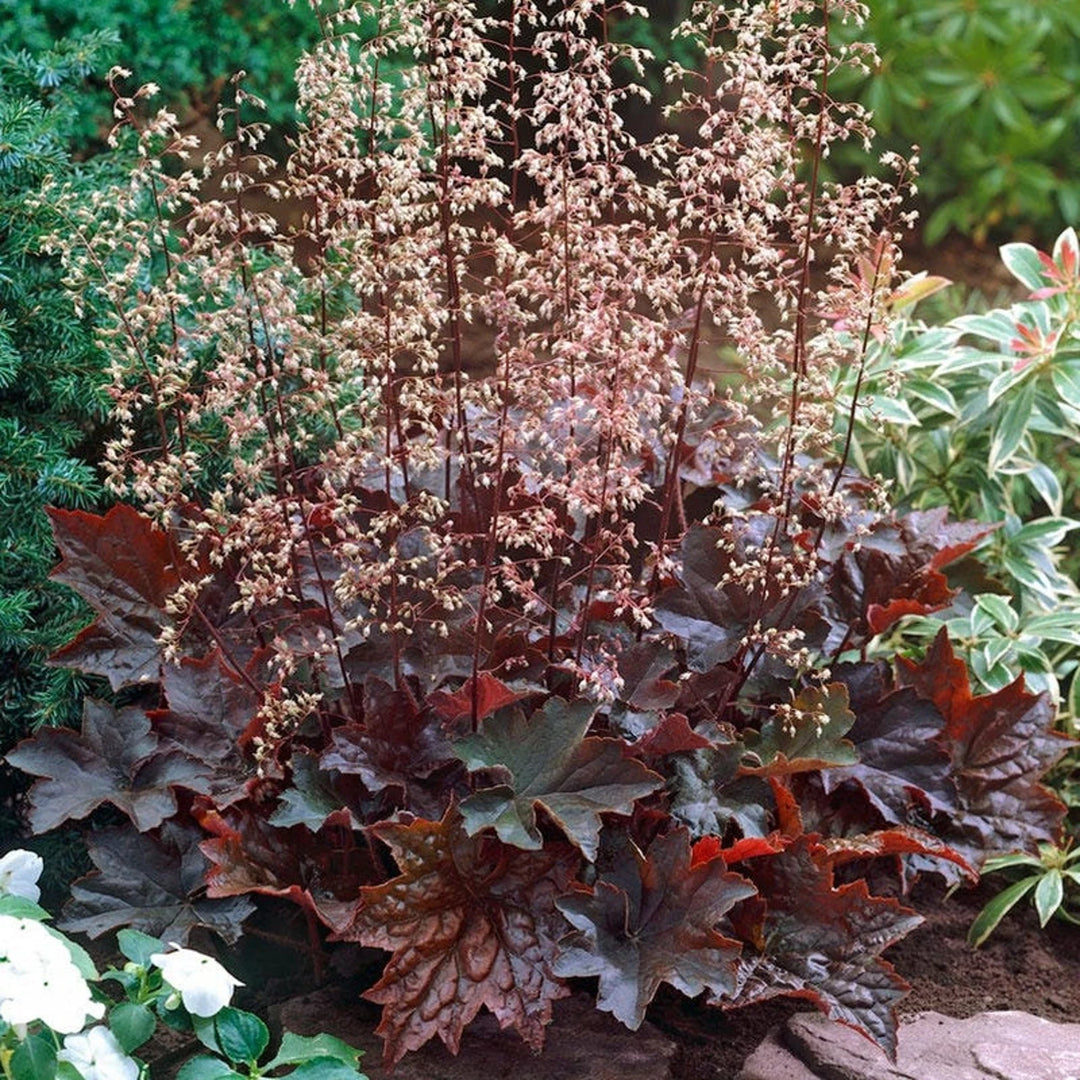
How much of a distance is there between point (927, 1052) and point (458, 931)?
77 centimetres

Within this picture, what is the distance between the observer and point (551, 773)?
206 centimetres

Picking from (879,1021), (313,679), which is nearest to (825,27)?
(313,679)

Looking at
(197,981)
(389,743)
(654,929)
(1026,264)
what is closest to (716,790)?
(654,929)

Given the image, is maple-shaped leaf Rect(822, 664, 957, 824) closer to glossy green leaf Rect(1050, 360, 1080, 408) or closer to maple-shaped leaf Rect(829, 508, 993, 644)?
maple-shaped leaf Rect(829, 508, 993, 644)

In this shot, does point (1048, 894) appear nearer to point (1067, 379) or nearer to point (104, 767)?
point (1067, 379)

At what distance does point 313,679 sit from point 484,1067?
626mm

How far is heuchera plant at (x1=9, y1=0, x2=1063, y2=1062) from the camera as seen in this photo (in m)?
2.01

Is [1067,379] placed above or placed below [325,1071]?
above

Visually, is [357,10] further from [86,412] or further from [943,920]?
[943,920]

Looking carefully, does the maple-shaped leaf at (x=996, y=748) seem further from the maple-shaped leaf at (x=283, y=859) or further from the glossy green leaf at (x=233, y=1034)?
the glossy green leaf at (x=233, y=1034)

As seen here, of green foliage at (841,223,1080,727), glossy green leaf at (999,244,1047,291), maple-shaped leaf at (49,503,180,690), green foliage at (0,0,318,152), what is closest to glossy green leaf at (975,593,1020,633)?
green foliage at (841,223,1080,727)

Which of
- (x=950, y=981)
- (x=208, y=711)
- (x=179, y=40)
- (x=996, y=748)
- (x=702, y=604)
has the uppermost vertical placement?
(x=179, y=40)

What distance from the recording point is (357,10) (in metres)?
1.98

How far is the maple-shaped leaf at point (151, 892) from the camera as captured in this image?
211cm
